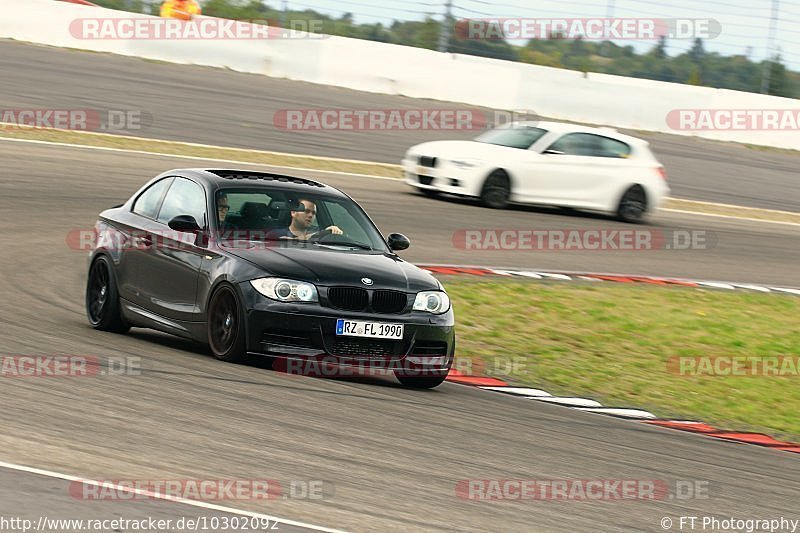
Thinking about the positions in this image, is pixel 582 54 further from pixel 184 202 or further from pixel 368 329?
pixel 368 329

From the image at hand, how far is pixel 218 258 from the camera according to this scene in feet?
30.9

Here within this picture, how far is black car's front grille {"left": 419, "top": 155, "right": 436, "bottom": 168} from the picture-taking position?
19.9 meters

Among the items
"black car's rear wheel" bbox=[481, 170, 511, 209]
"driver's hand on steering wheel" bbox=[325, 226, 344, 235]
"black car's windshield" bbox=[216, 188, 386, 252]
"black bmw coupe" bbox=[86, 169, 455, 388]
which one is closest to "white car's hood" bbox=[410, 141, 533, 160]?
"black car's rear wheel" bbox=[481, 170, 511, 209]

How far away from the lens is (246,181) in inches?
401

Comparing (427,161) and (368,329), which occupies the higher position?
(427,161)

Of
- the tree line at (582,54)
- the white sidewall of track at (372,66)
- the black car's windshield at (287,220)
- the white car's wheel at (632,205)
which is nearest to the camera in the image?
the black car's windshield at (287,220)

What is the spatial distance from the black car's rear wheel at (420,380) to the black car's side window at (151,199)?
7.89ft

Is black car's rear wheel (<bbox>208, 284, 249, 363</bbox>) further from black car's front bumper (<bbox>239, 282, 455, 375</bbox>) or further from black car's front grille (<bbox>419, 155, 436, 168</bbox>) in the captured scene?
black car's front grille (<bbox>419, 155, 436, 168</bbox>)

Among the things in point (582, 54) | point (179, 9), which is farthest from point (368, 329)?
point (179, 9)

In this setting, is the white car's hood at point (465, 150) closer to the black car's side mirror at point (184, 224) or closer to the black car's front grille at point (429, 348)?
the black car's side mirror at point (184, 224)

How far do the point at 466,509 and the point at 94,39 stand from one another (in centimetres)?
2422

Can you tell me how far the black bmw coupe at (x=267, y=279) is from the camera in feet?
29.5

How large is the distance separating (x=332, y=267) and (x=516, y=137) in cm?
1185

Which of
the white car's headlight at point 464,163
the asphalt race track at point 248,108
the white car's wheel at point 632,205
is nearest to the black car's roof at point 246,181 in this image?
the white car's headlight at point 464,163
